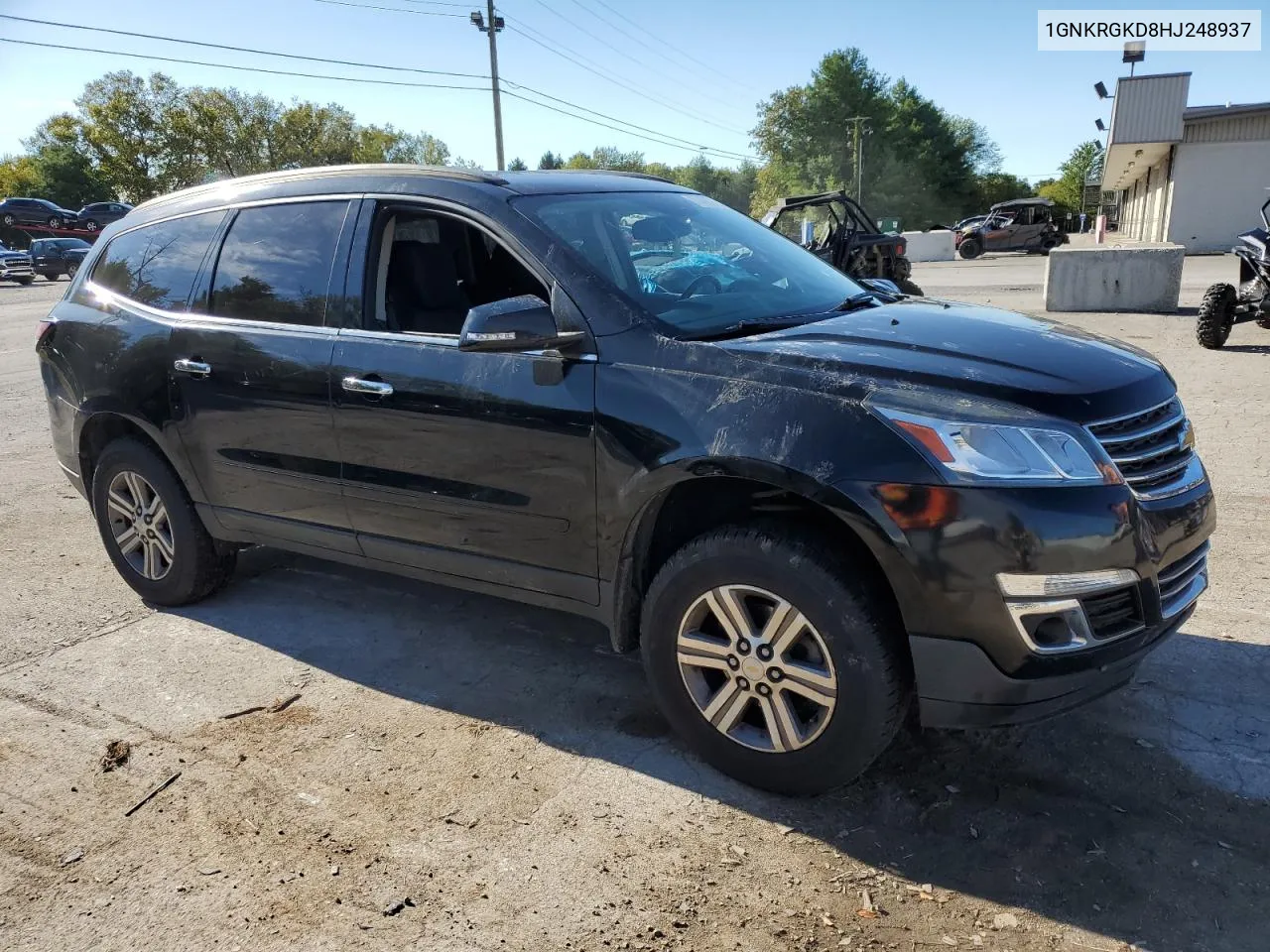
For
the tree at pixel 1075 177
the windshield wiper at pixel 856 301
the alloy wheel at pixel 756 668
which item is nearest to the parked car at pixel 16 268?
the windshield wiper at pixel 856 301

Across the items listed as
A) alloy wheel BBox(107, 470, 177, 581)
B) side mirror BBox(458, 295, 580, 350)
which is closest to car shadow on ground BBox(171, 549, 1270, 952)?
alloy wheel BBox(107, 470, 177, 581)

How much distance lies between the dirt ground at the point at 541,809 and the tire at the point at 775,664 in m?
0.18

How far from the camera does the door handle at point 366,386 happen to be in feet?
11.2

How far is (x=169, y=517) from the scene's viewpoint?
4348 millimetres

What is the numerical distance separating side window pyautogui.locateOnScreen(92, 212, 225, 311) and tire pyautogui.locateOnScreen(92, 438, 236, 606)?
72 centimetres

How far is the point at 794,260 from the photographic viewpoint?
399cm

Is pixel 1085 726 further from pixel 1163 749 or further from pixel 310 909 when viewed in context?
pixel 310 909

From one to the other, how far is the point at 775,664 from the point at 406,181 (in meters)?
2.28

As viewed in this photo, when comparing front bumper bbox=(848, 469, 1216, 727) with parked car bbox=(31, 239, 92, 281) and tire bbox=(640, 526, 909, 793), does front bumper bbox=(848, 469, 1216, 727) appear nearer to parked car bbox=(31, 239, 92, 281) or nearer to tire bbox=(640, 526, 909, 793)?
tire bbox=(640, 526, 909, 793)

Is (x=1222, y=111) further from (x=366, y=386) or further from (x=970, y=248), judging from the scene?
(x=366, y=386)

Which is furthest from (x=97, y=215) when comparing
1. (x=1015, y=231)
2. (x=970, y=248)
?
(x=1015, y=231)

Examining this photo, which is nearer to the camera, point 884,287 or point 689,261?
point 689,261

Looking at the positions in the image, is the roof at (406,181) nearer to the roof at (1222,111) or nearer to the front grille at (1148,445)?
the front grille at (1148,445)

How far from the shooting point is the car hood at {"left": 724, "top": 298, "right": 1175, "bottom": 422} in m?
2.59
